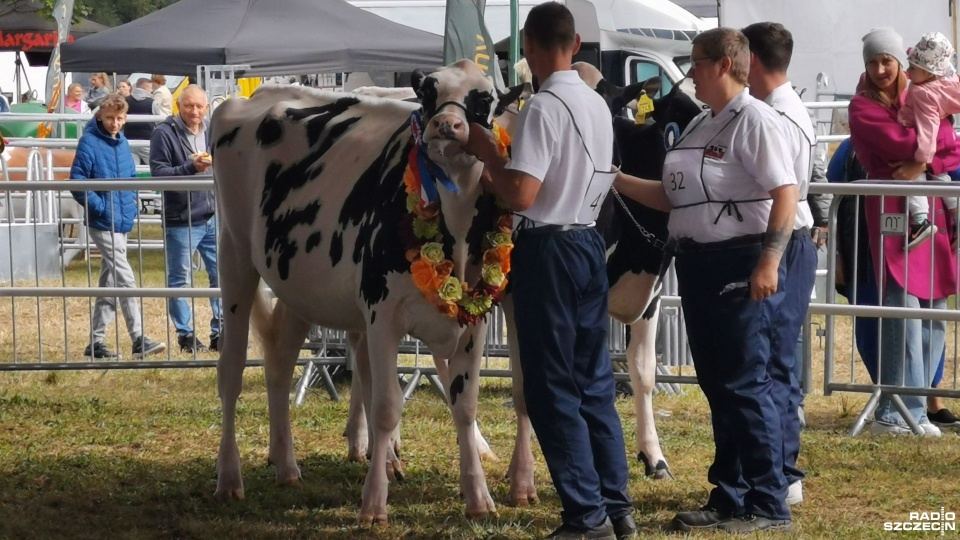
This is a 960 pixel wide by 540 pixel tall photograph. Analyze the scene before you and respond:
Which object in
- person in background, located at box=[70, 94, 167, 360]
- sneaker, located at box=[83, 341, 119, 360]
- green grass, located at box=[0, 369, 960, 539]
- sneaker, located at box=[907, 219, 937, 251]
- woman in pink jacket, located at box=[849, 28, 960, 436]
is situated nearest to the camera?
A: green grass, located at box=[0, 369, 960, 539]

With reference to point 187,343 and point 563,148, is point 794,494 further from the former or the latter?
point 187,343

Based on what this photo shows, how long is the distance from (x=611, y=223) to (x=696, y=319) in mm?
1308

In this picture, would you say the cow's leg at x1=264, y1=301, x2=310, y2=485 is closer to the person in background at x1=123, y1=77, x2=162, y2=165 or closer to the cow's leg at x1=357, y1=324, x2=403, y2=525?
the cow's leg at x1=357, y1=324, x2=403, y2=525

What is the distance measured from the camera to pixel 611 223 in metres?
6.71

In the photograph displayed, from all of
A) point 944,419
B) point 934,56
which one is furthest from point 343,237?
point 944,419

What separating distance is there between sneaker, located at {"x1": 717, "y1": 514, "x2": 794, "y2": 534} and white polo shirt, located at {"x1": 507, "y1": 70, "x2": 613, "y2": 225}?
140 cm

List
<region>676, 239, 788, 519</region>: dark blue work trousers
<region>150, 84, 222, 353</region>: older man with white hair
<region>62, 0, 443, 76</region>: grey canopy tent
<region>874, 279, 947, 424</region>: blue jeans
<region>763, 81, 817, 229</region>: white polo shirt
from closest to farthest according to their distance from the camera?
<region>676, 239, 788, 519</region>: dark blue work trousers, <region>763, 81, 817, 229</region>: white polo shirt, <region>874, 279, 947, 424</region>: blue jeans, <region>150, 84, 222, 353</region>: older man with white hair, <region>62, 0, 443, 76</region>: grey canopy tent

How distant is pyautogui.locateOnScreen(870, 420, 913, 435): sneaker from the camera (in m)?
8.12

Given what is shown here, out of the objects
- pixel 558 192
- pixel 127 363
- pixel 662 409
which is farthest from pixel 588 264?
pixel 127 363

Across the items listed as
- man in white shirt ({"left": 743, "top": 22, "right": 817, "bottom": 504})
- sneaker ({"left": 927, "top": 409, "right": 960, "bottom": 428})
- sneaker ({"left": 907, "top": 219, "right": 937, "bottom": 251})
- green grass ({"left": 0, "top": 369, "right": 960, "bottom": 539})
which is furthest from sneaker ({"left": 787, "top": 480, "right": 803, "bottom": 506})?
sneaker ({"left": 927, "top": 409, "right": 960, "bottom": 428})

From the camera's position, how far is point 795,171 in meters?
5.71

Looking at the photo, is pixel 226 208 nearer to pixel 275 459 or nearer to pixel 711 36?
pixel 275 459

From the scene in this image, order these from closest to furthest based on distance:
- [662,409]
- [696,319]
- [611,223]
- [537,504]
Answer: [696,319] → [537,504] → [611,223] → [662,409]

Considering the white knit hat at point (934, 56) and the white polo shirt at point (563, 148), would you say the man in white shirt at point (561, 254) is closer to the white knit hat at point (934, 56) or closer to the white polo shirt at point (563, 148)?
the white polo shirt at point (563, 148)
